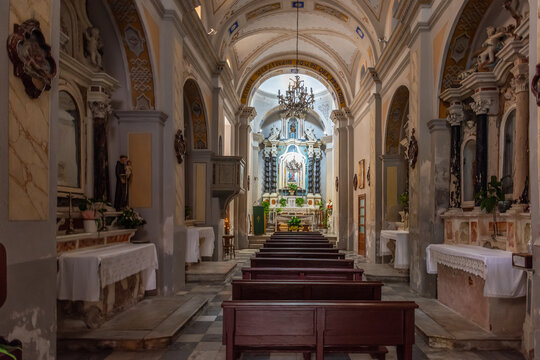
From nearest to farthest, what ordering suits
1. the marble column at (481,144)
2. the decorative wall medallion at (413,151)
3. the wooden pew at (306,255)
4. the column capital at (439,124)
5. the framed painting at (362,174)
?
the marble column at (481,144)
the wooden pew at (306,255)
the column capital at (439,124)
the decorative wall medallion at (413,151)
the framed painting at (362,174)

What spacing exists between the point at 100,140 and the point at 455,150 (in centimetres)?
574

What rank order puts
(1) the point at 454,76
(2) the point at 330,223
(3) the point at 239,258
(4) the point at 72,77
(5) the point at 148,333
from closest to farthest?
1. (5) the point at 148,333
2. (4) the point at 72,77
3. (1) the point at 454,76
4. (3) the point at 239,258
5. (2) the point at 330,223

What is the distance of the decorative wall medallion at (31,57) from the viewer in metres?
3.15

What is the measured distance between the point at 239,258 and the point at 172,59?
23.5 ft

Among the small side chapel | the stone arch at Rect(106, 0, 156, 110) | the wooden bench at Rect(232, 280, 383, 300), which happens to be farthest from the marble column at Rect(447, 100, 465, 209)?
the stone arch at Rect(106, 0, 156, 110)

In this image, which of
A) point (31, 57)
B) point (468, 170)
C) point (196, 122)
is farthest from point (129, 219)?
point (468, 170)

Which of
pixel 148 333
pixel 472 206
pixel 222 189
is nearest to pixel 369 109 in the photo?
pixel 222 189

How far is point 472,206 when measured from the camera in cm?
665

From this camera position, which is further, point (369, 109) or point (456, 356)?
point (369, 109)

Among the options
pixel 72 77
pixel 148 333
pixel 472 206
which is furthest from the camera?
pixel 472 206

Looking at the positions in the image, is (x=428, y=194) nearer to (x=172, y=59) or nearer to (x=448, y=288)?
(x=448, y=288)

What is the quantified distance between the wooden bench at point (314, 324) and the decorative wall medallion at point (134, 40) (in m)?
5.13

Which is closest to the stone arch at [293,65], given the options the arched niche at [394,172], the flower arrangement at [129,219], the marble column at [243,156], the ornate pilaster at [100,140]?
the marble column at [243,156]

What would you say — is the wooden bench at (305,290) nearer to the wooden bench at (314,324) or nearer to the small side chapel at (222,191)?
the small side chapel at (222,191)
